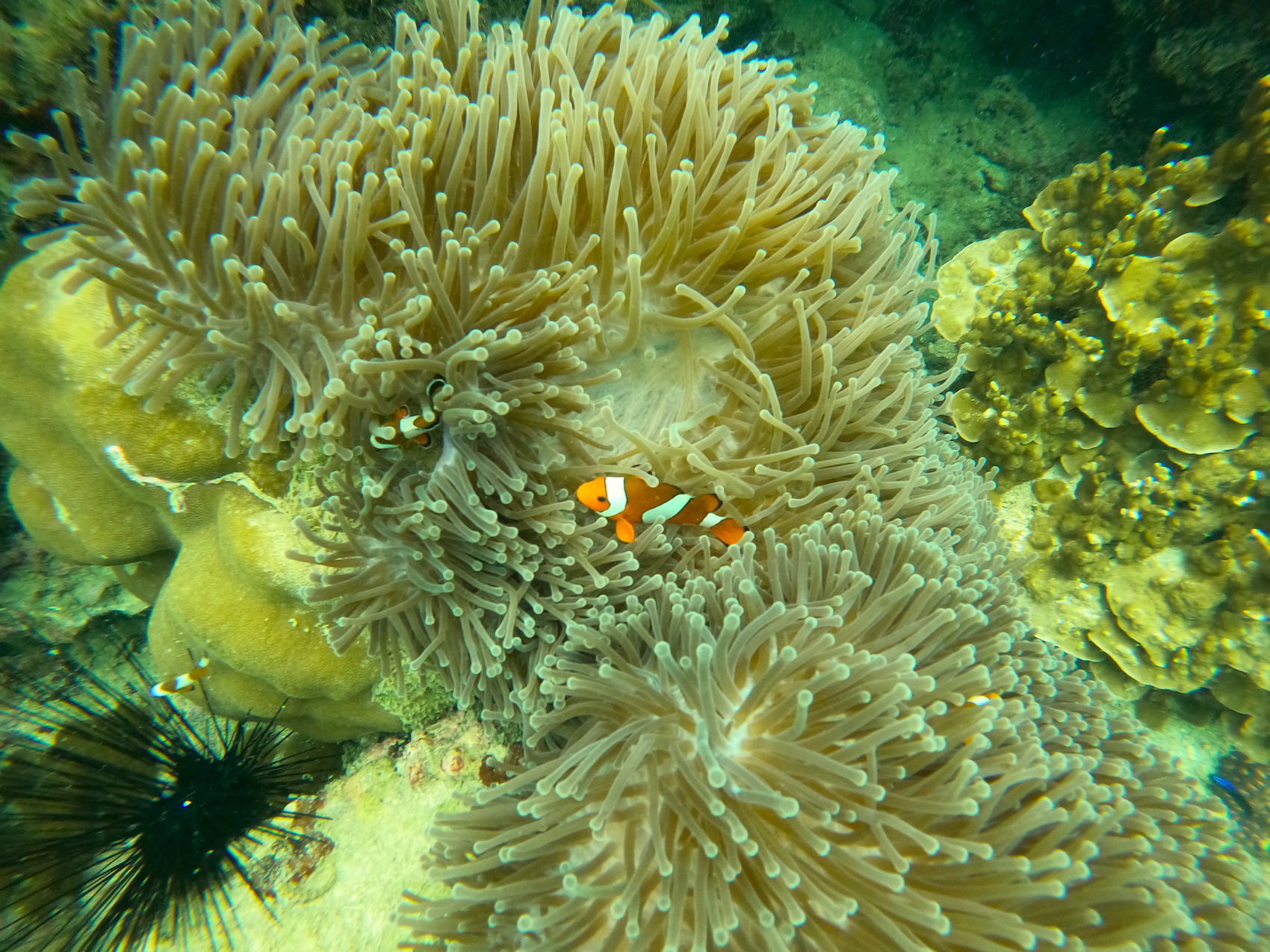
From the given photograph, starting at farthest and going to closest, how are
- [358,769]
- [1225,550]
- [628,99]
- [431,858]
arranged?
[1225,550] → [358,769] → [628,99] → [431,858]

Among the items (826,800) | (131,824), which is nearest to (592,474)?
(826,800)

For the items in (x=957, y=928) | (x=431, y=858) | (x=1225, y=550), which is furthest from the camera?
(x=1225, y=550)

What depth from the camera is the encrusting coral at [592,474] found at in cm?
185

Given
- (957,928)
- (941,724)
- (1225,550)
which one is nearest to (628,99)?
(941,724)

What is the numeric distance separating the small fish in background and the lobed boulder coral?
0.26m

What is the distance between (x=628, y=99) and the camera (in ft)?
8.21

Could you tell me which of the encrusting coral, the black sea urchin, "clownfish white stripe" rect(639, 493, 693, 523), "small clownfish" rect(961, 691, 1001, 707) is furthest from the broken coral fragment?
the black sea urchin

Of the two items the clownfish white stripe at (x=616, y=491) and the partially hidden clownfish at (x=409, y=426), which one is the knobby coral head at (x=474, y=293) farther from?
the clownfish white stripe at (x=616, y=491)

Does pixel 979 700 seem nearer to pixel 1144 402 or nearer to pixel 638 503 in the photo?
pixel 638 503

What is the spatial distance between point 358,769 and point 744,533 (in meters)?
2.06

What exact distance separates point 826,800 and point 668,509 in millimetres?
947

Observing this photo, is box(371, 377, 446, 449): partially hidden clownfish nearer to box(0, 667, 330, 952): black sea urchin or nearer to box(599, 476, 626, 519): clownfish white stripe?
box(599, 476, 626, 519): clownfish white stripe

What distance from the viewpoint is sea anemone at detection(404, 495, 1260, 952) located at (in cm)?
176

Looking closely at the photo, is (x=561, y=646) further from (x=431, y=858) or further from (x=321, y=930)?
(x=321, y=930)
